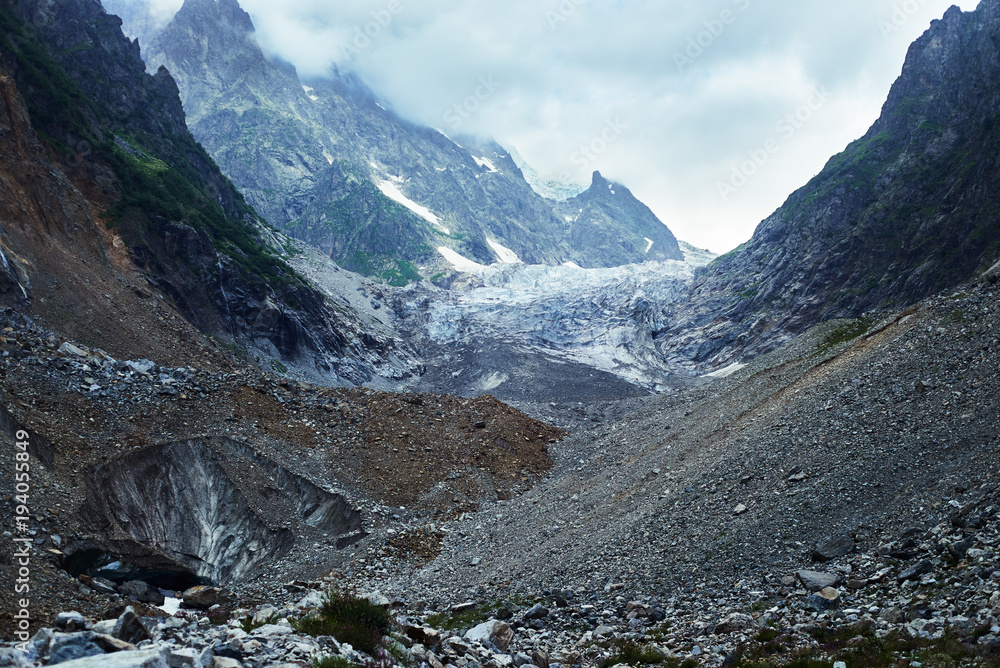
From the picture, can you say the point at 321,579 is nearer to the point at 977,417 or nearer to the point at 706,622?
the point at 706,622

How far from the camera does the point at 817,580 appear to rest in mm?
14664

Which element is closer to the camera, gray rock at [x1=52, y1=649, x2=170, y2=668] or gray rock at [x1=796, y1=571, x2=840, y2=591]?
gray rock at [x1=52, y1=649, x2=170, y2=668]

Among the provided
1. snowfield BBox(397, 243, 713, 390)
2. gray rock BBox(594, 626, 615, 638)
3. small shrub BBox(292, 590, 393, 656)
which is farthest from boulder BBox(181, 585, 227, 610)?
→ snowfield BBox(397, 243, 713, 390)

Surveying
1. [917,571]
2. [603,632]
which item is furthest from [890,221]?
[603,632]

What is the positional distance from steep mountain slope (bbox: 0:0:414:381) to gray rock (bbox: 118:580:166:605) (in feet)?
62.6

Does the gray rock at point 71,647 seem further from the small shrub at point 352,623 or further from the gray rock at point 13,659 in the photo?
the small shrub at point 352,623

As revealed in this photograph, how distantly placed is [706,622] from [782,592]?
6.66 ft

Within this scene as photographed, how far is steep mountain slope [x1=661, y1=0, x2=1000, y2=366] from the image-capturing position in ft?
256

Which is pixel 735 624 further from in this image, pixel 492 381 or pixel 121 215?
pixel 492 381

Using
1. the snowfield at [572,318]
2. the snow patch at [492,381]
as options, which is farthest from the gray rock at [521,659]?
the snowfield at [572,318]

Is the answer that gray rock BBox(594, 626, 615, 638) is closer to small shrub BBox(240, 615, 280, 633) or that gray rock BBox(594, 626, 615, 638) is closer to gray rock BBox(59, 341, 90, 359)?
small shrub BBox(240, 615, 280, 633)

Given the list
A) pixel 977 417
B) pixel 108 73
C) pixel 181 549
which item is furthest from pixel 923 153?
pixel 108 73

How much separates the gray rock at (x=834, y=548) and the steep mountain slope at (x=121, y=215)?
3567 cm
